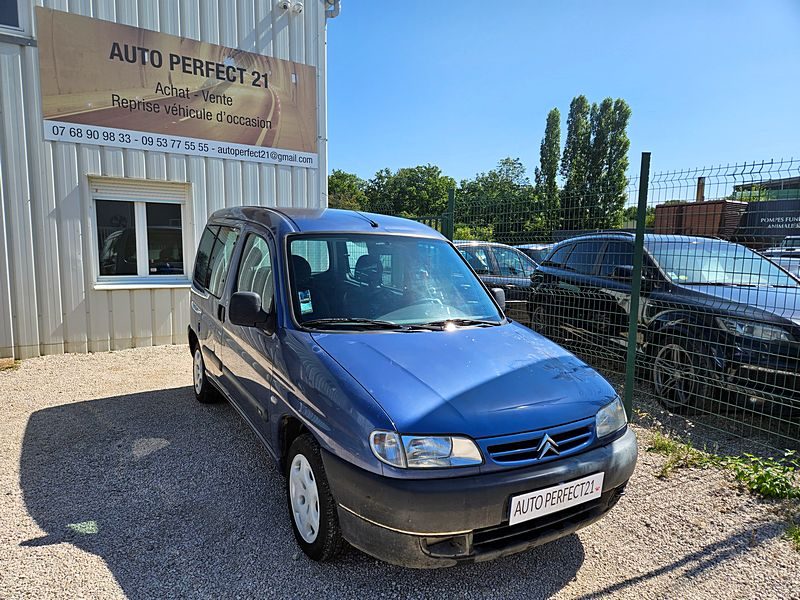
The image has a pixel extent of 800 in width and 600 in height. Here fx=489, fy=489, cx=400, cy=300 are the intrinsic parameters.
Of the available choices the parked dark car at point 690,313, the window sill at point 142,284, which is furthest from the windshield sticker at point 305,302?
the window sill at point 142,284

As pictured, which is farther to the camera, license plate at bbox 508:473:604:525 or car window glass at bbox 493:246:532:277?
car window glass at bbox 493:246:532:277

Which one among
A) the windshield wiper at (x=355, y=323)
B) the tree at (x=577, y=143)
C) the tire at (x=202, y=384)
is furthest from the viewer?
the tree at (x=577, y=143)

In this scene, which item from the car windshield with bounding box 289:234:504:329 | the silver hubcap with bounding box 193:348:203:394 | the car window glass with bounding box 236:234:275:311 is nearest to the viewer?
the car windshield with bounding box 289:234:504:329

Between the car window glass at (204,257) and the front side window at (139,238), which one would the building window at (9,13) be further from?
the car window glass at (204,257)

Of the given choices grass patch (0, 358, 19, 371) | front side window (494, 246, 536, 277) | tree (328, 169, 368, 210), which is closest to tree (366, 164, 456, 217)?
tree (328, 169, 368, 210)

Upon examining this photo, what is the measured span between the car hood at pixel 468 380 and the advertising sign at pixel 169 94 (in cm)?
611

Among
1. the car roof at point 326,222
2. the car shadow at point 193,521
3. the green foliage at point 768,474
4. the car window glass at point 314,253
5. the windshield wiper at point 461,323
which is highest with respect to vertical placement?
the car roof at point 326,222

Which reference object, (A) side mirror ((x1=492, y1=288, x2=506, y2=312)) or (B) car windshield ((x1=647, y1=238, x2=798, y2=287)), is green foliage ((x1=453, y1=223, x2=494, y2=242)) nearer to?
(B) car windshield ((x1=647, y1=238, x2=798, y2=287))

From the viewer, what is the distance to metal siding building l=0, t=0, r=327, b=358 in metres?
6.37

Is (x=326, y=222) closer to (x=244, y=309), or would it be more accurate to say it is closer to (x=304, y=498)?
(x=244, y=309)

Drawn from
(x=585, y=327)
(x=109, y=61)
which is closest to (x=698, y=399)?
(x=585, y=327)

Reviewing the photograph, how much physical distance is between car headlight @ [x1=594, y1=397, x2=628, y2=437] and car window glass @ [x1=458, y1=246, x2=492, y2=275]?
567cm

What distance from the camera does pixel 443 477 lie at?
2.04m

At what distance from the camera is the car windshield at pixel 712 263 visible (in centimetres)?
485
